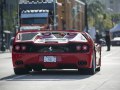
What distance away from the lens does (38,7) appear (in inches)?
→ 1748

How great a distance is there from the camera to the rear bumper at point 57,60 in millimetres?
17406

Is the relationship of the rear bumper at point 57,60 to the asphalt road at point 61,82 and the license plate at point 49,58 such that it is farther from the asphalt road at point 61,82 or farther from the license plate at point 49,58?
the asphalt road at point 61,82

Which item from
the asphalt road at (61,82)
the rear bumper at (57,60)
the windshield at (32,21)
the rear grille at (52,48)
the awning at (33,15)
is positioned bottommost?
the asphalt road at (61,82)

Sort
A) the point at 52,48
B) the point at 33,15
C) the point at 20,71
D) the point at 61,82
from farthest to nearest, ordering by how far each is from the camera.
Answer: the point at 33,15
the point at 20,71
the point at 52,48
the point at 61,82

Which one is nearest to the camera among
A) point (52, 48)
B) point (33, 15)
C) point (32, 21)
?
point (52, 48)

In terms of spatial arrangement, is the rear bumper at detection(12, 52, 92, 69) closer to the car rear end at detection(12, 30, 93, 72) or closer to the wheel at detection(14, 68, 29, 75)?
the car rear end at detection(12, 30, 93, 72)

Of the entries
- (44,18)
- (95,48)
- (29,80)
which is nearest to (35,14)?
(44,18)

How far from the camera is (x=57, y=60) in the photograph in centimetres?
1747

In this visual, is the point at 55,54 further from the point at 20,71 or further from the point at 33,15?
the point at 33,15

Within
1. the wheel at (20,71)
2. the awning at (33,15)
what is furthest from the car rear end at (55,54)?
the awning at (33,15)

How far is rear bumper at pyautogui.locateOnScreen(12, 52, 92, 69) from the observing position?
57.1ft

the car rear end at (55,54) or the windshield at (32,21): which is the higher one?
the windshield at (32,21)

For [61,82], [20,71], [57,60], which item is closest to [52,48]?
[57,60]

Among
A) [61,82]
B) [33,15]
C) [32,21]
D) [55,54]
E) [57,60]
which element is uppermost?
[33,15]
